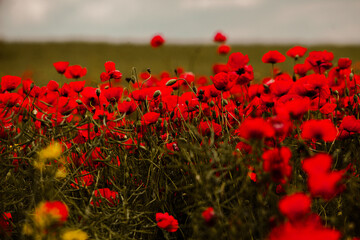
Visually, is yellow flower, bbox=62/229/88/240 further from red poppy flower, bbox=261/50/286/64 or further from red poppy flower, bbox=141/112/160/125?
red poppy flower, bbox=261/50/286/64

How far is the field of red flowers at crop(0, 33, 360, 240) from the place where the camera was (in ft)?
2.73

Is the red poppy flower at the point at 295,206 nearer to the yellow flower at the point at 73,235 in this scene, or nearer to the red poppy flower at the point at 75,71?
the yellow flower at the point at 73,235

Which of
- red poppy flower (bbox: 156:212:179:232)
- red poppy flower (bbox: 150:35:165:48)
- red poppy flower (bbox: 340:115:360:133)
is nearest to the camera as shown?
red poppy flower (bbox: 156:212:179:232)

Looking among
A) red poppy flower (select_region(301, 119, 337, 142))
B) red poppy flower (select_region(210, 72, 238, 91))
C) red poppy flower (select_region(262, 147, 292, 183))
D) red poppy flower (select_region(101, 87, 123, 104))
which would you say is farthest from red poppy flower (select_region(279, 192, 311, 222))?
red poppy flower (select_region(101, 87, 123, 104))

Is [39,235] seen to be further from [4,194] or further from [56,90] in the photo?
[56,90]

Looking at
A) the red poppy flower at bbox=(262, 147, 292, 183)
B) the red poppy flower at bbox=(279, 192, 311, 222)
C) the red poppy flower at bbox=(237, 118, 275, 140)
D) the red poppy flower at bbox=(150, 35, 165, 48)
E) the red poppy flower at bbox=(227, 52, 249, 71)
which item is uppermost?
the red poppy flower at bbox=(150, 35, 165, 48)

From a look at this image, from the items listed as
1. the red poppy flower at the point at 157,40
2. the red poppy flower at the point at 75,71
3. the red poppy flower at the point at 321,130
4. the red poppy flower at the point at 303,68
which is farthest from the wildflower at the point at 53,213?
the red poppy flower at the point at 157,40

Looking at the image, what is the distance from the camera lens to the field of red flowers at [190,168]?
0.83m

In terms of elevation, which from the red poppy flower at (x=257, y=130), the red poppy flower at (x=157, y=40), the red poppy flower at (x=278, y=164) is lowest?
the red poppy flower at (x=278, y=164)

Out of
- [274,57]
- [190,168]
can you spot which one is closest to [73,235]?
[190,168]

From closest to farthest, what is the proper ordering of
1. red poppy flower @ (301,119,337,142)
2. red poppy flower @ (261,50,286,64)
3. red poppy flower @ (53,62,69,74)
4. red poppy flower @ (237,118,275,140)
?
red poppy flower @ (237,118,275,140) → red poppy flower @ (301,119,337,142) → red poppy flower @ (261,50,286,64) → red poppy flower @ (53,62,69,74)

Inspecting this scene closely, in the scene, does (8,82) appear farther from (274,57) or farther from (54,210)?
(274,57)

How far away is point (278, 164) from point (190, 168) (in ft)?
1.52

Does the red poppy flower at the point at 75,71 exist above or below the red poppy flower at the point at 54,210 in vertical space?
above
